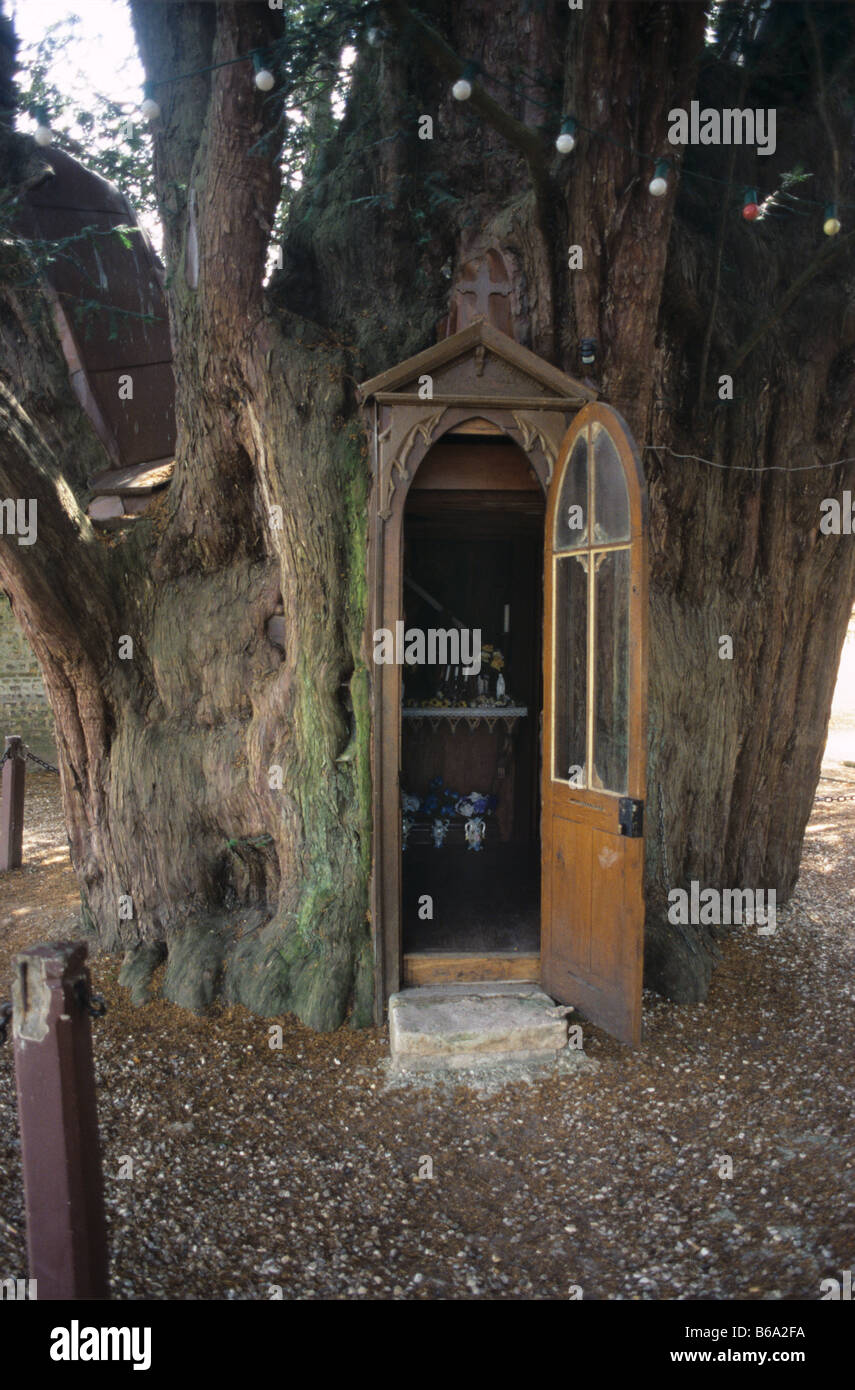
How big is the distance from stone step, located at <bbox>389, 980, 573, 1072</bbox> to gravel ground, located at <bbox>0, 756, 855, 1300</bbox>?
146 mm

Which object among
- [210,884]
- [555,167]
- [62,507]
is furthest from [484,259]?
[210,884]

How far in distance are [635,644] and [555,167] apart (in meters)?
2.64

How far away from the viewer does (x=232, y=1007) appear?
17.0 feet

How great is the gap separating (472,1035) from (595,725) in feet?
5.27

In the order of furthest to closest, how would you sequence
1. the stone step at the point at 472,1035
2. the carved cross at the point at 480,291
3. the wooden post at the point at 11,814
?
the wooden post at the point at 11,814, the carved cross at the point at 480,291, the stone step at the point at 472,1035

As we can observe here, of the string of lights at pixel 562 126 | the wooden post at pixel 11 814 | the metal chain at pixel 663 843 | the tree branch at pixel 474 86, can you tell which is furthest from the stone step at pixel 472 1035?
Result: the wooden post at pixel 11 814

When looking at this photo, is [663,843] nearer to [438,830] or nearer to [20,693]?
[438,830]

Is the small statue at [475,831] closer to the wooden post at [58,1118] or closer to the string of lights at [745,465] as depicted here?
the string of lights at [745,465]

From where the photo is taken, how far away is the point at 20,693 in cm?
1365

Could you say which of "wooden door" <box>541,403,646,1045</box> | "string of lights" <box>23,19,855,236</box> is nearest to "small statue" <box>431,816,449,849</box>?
"wooden door" <box>541,403,646,1045</box>

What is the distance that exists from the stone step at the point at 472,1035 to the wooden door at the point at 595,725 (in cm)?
23

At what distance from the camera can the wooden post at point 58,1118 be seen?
2.54 metres

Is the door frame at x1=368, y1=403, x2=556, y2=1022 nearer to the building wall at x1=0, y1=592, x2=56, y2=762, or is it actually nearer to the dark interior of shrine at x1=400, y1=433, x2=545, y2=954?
the dark interior of shrine at x1=400, y1=433, x2=545, y2=954
